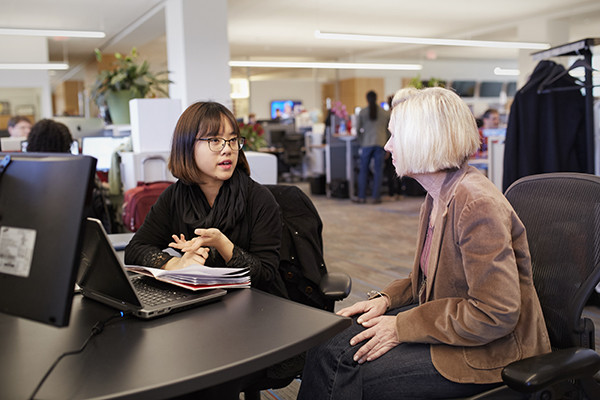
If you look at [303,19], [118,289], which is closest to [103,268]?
[118,289]

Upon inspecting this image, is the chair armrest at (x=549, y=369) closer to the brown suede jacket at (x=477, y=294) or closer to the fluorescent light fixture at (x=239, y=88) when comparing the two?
the brown suede jacket at (x=477, y=294)

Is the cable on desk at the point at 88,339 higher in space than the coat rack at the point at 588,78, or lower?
lower

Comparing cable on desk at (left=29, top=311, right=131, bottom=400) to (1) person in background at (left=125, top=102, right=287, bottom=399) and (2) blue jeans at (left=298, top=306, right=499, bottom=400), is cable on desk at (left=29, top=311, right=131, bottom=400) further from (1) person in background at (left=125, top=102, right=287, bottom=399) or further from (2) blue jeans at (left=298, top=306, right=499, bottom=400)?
(2) blue jeans at (left=298, top=306, right=499, bottom=400)

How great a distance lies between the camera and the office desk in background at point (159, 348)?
0.74 meters

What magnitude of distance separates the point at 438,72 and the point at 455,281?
52.6ft

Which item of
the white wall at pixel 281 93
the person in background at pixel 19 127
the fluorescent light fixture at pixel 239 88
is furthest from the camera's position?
the white wall at pixel 281 93

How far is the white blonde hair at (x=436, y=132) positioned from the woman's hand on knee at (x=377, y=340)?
1.23 ft

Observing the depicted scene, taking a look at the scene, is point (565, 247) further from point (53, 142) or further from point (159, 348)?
point (53, 142)

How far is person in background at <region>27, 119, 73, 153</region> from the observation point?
304 centimetres

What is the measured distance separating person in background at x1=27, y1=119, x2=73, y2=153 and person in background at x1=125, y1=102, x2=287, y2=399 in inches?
71.5

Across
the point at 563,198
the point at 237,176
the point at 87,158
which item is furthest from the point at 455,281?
the point at 87,158

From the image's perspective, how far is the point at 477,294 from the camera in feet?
3.57

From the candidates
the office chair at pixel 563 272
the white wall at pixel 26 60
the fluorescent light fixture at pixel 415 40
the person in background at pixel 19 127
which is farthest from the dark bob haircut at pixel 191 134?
the white wall at pixel 26 60

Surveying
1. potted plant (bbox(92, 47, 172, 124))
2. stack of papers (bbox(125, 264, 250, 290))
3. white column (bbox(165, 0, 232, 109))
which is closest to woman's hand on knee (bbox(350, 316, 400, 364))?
stack of papers (bbox(125, 264, 250, 290))
